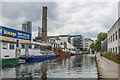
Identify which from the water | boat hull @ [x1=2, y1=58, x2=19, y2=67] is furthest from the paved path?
boat hull @ [x1=2, y1=58, x2=19, y2=67]

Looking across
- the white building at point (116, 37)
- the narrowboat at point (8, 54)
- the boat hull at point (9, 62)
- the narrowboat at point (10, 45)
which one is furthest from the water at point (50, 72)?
the white building at point (116, 37)

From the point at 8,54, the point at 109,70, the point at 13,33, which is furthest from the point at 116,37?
the point at 13,33


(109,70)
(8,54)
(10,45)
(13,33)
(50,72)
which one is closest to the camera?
(109,70)

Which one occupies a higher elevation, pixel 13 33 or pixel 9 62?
pixel 13 33

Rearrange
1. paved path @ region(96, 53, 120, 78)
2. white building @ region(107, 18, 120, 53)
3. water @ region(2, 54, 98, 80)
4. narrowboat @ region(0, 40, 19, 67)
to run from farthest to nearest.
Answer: white building @ region(107, 18, 120, 53) < narrowboat @ region(0, 40, 19, 67) < water @ region(2, 54, 98, 80) < paved path @ region(96, 53, 120, 78)

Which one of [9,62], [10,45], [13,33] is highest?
[13,33]

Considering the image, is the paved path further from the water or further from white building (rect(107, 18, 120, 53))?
white building (rect(107, 18, 120, 53))

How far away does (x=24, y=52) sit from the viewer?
35906 mm

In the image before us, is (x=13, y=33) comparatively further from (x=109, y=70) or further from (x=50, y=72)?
(x=109, y=70)

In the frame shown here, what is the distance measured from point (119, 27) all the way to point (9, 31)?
2546cm

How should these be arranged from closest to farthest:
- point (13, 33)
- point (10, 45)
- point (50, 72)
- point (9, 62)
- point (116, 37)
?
1. point (50, 72)
2. point (9, 62)
3. point (10, 45)
4. point (116, 37)
5. point (13, 33)

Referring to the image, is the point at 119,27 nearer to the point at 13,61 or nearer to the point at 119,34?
the point at 119,34

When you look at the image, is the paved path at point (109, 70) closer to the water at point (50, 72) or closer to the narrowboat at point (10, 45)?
the water at point (50, 72)

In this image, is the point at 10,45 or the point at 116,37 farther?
the point at 116,37
